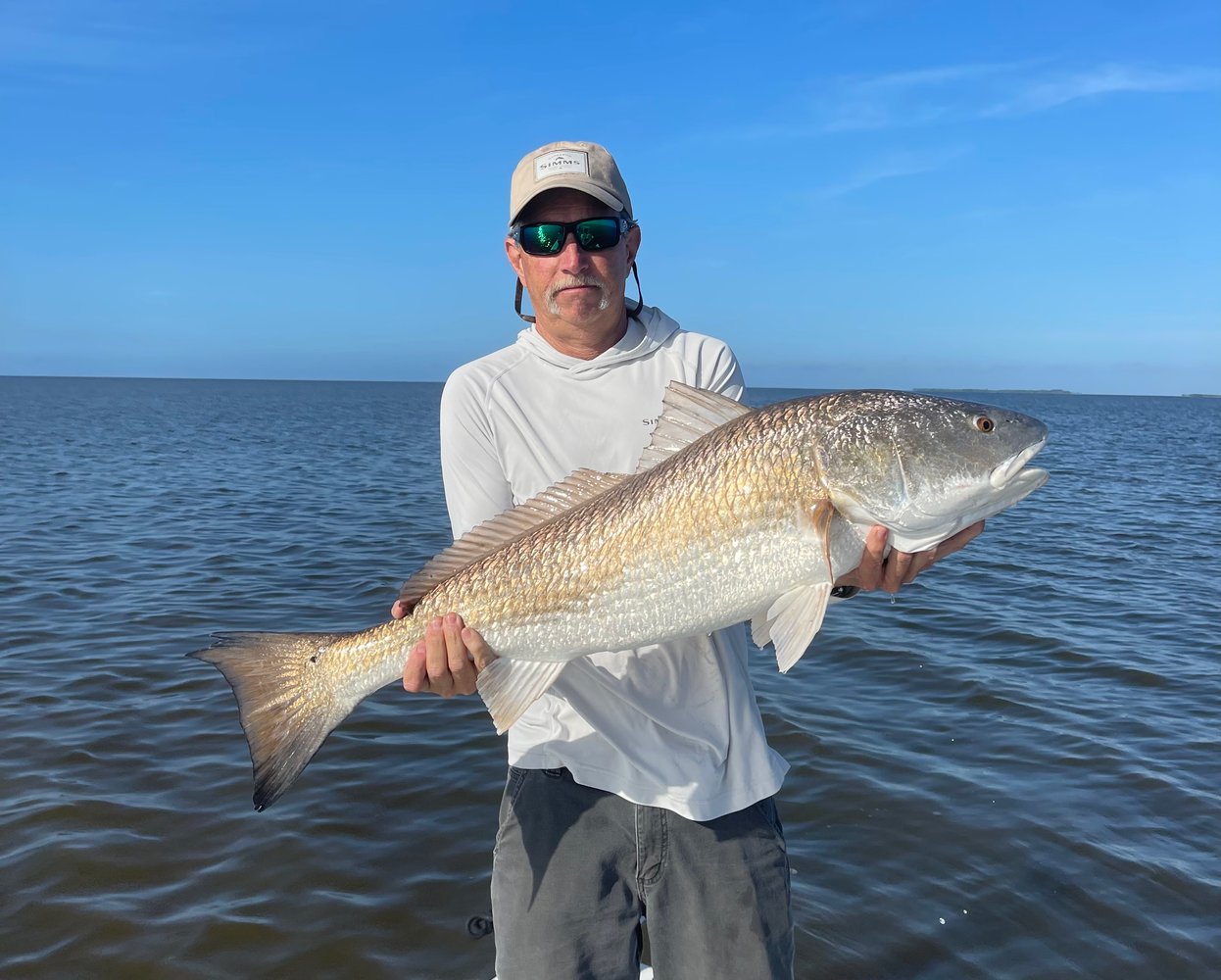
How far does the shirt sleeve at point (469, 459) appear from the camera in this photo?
12.7ft

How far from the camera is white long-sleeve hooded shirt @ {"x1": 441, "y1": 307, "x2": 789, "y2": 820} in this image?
136 inches

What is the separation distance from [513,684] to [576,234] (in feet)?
6.23

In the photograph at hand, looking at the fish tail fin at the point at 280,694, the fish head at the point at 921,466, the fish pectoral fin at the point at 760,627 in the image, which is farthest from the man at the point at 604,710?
the fish tail fin at the point at 280,694

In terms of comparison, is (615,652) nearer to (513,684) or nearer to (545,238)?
(513,684)

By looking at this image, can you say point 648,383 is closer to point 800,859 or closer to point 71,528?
point 800,859

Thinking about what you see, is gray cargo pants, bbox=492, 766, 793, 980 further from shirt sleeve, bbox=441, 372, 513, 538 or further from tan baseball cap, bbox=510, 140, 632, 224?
tan baseball cap, bbox=510, 140, 632, 224

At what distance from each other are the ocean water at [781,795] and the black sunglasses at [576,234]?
13.6ft

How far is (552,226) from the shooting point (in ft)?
12.6

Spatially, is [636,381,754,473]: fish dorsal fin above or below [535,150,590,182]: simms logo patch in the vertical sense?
below

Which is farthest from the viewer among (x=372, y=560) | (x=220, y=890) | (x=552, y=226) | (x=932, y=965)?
(x=372, y=560)

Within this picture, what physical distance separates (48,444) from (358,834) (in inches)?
1490

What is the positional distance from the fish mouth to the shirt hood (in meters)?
1.49

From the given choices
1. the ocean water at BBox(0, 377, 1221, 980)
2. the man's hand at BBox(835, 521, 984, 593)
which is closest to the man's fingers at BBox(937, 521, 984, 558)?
the man's hand at BBox(835, 521, 984, 593)

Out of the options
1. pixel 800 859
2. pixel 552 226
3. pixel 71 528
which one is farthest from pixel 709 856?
pixel 71 528
